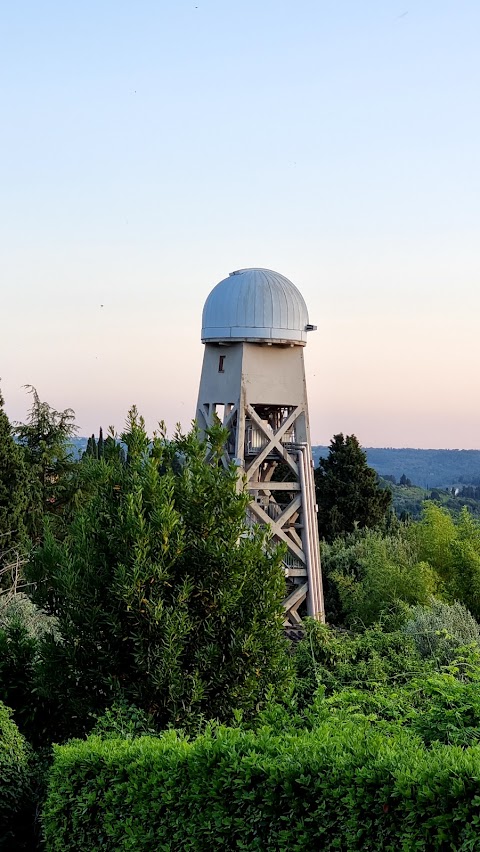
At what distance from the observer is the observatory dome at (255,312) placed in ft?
74.6

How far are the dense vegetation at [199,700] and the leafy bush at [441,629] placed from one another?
0.05 meters

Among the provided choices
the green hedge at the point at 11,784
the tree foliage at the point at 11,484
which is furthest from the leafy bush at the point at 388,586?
the green hedge at the point at 11,784

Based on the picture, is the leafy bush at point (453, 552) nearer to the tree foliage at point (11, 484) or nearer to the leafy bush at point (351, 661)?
the leafy bush at point (351, 661)

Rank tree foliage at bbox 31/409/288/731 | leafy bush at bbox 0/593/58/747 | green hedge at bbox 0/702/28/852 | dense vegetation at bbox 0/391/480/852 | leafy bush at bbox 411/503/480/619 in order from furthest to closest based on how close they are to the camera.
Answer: leafy bush at bbox 411/503/480/619
leafy bush at bbox 0/593/58/747
tree foliage at bbox 31/409/288/731
green hedge at bbox 0/702/28/852
dense vegetation at bbox 0/391/480/852

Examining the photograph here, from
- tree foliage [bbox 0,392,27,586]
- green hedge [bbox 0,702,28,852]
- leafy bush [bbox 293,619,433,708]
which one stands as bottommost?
green hedge [bbox 0,702,28,852]

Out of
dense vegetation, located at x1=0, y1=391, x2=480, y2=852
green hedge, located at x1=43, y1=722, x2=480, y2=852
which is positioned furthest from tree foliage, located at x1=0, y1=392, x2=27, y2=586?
green hedge, located at x1=43, y1=722, x2=480, y2=852

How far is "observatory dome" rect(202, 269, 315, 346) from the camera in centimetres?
2273

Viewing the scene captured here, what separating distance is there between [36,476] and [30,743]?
72.6 ft

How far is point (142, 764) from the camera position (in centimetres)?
881

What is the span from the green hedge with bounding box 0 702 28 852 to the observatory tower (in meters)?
11.5

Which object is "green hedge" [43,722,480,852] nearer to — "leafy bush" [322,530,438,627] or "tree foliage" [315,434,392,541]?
"leafy bush" [322,530,438,627]

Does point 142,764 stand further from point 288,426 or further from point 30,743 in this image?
point 288,426

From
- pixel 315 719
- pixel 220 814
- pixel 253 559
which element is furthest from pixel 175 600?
pixel 220 814

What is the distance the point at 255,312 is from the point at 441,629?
28.6ft
